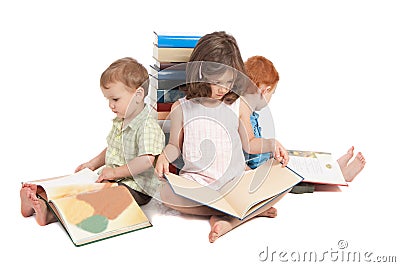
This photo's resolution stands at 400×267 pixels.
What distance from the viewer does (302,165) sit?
262 centimetres

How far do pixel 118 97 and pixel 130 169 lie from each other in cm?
26

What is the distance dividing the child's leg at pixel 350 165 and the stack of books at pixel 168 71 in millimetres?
772

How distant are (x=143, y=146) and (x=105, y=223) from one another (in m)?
0.32

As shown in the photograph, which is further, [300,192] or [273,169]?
[300,192]

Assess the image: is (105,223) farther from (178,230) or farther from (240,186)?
(240,186)

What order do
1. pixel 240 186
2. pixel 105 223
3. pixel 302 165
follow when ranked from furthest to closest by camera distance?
1. pixel 302 165
2. pixel 240 186
3. pixel 105 223

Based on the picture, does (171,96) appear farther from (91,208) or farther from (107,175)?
(91,208)

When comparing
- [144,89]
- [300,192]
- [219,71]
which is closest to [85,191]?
[144,89]

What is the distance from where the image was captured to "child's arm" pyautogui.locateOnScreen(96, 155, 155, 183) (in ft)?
7.25

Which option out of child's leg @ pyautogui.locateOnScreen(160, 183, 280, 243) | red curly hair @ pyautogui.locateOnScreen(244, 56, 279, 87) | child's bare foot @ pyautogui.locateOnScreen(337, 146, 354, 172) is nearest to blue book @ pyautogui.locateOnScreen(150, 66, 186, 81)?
red curly hair @ pyautogui.locateOnScreen(244, 56, 279, 87)

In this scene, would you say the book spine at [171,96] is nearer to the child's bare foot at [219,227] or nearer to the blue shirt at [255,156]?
the blue shirt at [255,156]

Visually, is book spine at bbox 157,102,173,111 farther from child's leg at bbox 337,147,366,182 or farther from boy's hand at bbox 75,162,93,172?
child's leg at bbox 337,147,366,182

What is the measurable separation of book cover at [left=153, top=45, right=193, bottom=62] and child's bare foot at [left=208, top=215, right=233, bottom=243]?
62 centimetres

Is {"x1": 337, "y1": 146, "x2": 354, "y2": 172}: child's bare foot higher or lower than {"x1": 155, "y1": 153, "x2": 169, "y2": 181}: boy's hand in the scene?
lower
